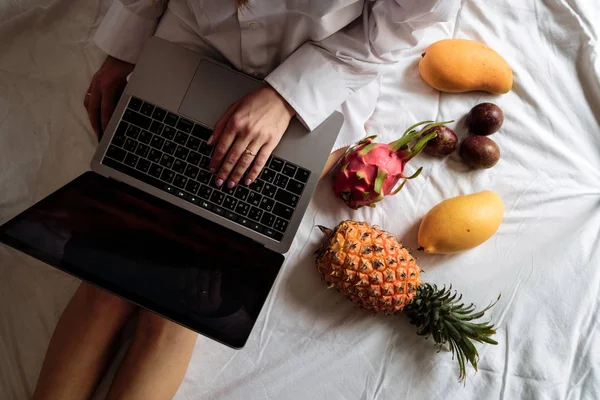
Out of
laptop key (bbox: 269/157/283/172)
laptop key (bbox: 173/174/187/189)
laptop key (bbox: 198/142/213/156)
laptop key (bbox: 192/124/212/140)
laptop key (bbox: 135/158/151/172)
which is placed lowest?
laptop key (bbox: 173/174/187/189)

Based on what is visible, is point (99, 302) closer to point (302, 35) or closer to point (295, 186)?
point (295, 186)

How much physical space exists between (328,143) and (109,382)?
508 millimetres

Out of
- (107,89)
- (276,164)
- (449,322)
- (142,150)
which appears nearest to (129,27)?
(107,89)

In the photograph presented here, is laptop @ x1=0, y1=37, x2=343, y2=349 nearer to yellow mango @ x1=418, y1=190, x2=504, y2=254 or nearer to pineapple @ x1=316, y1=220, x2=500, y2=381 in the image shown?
pineapple @ x1=316, y1=220, x2=500, y2=381

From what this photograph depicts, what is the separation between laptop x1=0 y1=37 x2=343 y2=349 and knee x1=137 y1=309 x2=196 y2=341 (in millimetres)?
123

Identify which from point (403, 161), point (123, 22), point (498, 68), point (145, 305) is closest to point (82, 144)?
point (123, 22)

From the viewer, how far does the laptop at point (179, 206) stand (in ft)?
1.84

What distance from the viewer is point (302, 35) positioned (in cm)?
62

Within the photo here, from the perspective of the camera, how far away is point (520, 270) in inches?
30.7

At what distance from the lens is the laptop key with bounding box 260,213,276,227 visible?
62cm

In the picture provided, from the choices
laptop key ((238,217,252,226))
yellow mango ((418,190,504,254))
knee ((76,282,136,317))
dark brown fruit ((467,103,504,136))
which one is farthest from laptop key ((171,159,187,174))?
dark brown fruit ((467,103,504,136))

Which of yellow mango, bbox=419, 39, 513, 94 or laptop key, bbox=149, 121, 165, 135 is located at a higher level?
yellow mango, bbox=419, 39, 513, 94

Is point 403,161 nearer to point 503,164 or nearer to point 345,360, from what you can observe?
point 503,164

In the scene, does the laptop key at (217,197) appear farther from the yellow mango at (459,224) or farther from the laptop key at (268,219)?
the yellow mango at (459,224)
